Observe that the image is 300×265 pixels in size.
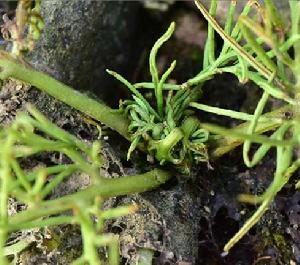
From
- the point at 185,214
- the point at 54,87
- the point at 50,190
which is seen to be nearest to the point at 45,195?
the point at 50,190

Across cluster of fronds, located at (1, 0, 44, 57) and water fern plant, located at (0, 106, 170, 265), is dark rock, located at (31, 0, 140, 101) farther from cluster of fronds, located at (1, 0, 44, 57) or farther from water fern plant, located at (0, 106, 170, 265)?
water fern plant, located at (0, 106, 170, 265)

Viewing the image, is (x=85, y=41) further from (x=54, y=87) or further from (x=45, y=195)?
(x=45, y=195)

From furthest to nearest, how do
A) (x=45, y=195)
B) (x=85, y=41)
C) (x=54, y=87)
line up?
1. (x=85, y=41)
2. (x=54, y=87)
3. (x=45, y=195)

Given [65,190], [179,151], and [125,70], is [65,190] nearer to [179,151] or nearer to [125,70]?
[179,151]

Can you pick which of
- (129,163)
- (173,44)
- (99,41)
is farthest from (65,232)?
(173,44)

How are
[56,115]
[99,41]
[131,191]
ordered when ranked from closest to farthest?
[131,191]
[56,115]
[99,41]

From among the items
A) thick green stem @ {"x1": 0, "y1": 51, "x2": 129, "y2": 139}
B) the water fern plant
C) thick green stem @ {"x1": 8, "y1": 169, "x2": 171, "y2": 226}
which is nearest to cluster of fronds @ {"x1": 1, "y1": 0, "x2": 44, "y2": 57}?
thick green stem @ {"x1": 0, "y1": 51, "x2": 129, "y2": 139}

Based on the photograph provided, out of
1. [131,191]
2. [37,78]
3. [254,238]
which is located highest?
[37,78]
